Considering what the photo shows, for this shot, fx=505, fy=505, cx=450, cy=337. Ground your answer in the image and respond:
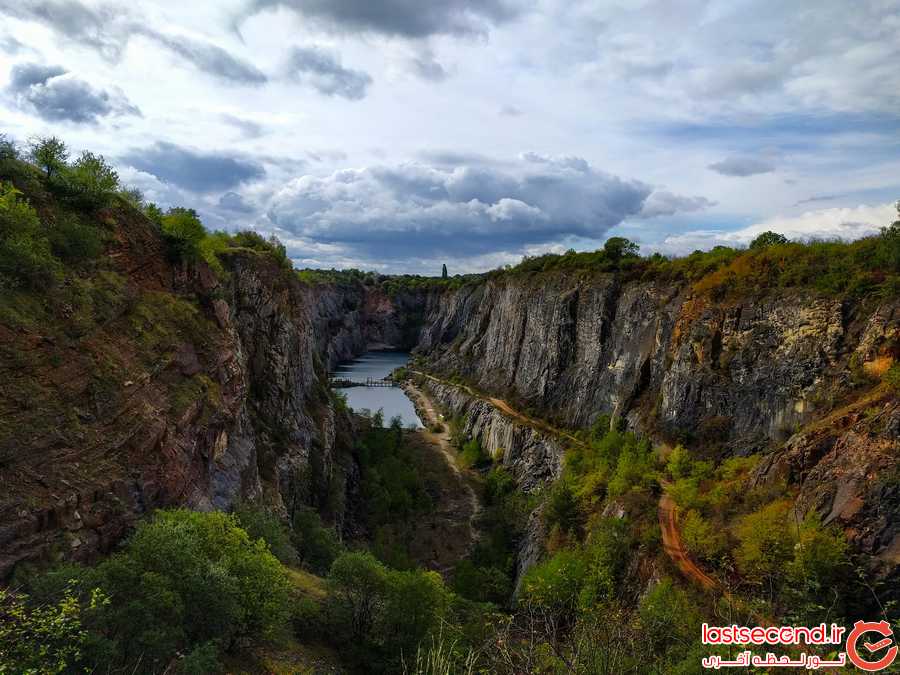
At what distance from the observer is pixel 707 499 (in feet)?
76.8

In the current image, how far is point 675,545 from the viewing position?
21.8 meters

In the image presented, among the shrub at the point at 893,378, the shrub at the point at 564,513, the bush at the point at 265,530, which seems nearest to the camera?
the bush at the point at 265,530

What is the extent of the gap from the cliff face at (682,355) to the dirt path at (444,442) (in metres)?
9.81

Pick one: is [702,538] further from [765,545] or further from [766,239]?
[766,239]

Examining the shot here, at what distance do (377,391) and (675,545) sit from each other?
3000 inches

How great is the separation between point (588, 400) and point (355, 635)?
105ft

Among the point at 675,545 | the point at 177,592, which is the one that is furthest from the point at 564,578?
the point at 177,592

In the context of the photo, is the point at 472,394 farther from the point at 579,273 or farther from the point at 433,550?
the point at 433,550

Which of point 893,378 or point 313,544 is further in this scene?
point 313,544

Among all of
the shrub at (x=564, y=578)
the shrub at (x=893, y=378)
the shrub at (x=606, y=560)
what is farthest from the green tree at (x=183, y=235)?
the shrub at (x=893, y=378)

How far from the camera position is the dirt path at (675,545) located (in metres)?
19.3

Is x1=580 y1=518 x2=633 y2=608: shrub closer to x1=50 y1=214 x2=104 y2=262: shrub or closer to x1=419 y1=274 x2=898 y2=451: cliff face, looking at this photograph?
x1=419 y1=274 x2=898 y2=451: cliff face

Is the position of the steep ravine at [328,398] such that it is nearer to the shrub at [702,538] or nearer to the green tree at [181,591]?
the green tree at [181,591]

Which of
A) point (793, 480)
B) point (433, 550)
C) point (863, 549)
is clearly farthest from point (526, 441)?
point (863, 549)
